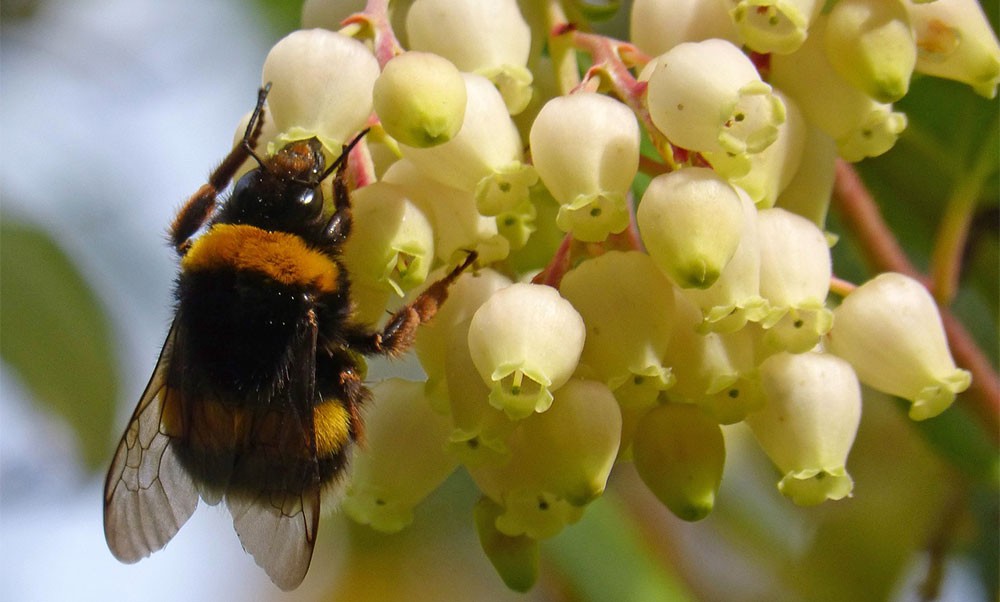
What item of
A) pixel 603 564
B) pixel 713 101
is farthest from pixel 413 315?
pixel 603 564

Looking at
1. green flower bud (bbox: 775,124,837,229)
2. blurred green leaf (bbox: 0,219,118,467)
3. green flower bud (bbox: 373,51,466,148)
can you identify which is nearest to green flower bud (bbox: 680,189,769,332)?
green flower bud (bbox: 775,124,837,229)

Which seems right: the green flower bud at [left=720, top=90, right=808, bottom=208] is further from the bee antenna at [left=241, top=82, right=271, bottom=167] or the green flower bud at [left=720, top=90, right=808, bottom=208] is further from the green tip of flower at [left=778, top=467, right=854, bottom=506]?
the bee antenna at [left=241, top=82, right=271, bottom=167]

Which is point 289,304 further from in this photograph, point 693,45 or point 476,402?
point 693,45

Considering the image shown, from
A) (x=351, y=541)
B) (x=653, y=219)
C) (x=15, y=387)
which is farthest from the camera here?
(x=351, y=541)

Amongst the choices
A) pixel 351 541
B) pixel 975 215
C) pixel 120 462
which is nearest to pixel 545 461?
pixel 120 462

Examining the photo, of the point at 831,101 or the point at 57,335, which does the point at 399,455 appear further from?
the point at 57,335

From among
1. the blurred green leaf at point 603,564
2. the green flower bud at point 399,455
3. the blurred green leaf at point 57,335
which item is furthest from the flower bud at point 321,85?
the blurred green leaf at point 57,335
